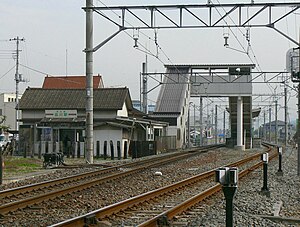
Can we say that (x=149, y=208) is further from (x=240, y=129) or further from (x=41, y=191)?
(x=240, y=129)

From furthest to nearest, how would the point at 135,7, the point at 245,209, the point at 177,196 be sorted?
the point at 135,7, the point at 177,196, the point at 245,209

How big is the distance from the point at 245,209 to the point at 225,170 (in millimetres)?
4513

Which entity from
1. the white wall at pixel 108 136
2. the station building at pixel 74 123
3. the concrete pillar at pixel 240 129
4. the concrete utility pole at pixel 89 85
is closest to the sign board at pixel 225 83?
the concrete pillar at pixel 240 129

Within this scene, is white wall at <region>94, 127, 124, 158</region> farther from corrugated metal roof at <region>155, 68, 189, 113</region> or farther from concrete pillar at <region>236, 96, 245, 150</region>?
corrugated metal roof at <region>155, 68, 189, 113</region>

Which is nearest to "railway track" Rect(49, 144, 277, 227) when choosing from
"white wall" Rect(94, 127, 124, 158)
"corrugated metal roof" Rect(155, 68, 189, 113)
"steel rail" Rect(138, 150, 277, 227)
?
"steel rail" Rect(138, 150, 277, 227)

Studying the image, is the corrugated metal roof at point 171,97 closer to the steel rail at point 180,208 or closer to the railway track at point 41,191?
the railway track at point 41,191

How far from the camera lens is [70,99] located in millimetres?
46594

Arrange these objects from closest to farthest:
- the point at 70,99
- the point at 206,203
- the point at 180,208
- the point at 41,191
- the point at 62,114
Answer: the point at 180,208, the point at 206,203, the point at 41,191, the point at 62,114, the point at 70,99

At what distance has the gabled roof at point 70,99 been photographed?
4444 cm

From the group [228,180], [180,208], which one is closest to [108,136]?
[180,208]

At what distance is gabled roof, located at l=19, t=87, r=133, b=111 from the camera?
146ft

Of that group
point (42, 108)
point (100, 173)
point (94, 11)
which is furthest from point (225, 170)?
point (42, 108)

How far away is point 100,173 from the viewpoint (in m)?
21.2

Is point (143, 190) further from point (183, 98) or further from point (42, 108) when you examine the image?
point (183, 98)
